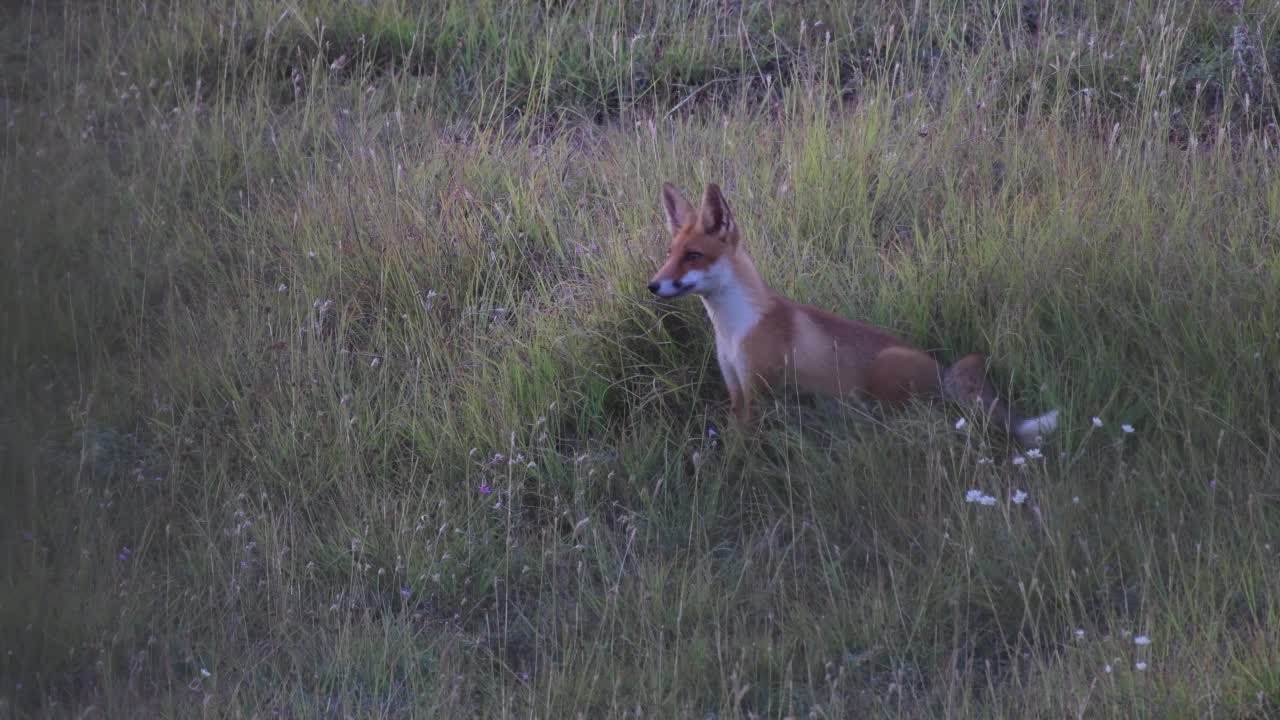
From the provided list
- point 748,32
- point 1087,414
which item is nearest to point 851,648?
point 1087,414

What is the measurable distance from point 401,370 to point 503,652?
1751mm

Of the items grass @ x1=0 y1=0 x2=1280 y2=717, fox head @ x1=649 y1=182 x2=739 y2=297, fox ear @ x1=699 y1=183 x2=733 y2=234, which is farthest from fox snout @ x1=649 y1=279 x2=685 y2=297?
grass @ x1=0 y1=0 x2=1280 y2=717

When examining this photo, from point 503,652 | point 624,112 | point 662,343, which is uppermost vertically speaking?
point 624,112

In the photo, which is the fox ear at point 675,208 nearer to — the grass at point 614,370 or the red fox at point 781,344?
the red fox at point 781,344

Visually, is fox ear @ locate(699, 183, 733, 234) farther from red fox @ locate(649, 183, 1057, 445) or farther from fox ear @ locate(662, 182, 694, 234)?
fox ear @ locate(662, 182, 694, 234)

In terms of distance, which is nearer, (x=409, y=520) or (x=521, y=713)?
(x=521, y=713)

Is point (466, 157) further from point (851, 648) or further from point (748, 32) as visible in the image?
point (851, 648)

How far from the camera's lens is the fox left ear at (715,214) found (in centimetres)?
480

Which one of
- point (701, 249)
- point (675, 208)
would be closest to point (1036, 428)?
point (701, 249)

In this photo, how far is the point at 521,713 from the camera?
3607 mm

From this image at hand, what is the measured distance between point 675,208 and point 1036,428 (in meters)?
1.58

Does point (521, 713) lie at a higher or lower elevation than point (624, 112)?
lower

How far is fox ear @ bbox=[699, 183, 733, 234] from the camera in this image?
480 centimetres

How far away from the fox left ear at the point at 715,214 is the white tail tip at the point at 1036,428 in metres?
1.28
